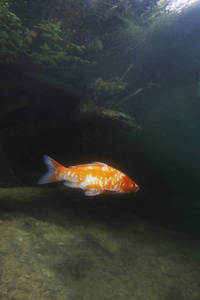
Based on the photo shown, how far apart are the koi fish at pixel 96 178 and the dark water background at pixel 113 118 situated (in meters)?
1.99

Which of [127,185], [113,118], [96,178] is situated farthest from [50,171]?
[113,118]

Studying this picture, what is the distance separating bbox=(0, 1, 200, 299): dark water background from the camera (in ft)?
17.1

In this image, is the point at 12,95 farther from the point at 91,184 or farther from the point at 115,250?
the point at 115,250

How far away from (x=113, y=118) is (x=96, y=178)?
3074 mm

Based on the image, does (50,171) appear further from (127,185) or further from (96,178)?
(127,185)

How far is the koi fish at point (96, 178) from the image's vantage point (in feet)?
9.18

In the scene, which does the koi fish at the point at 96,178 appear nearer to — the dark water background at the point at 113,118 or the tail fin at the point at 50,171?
the tail fin at the point at 50,171

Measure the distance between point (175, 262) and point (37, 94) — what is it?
6.67 m

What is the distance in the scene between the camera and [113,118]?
5527mm

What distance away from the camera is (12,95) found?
22.0 ft

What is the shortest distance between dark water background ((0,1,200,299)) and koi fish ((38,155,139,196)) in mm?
1993

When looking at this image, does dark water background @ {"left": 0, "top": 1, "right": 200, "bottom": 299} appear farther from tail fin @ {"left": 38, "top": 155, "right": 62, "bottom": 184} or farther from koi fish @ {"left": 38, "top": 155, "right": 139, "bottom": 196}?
koi fish @ {"left": 38, "top": 155, "right": 139, "bottom": 196}

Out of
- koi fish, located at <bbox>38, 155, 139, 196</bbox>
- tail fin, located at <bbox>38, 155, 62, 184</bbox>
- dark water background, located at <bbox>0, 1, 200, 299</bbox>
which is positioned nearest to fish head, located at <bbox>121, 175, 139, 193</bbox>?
koi fish, located at <bbox>38, 155, 139, 196</bbox>

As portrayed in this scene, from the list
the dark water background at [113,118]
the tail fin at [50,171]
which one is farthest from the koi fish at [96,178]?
the dark water background at [113,118]
